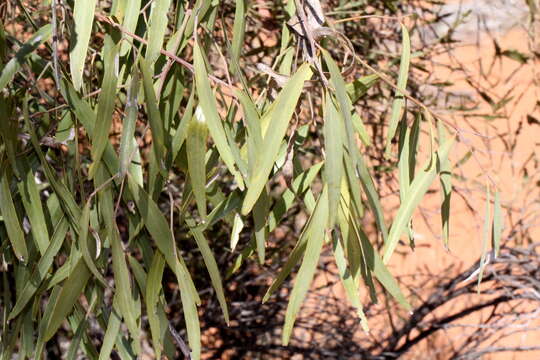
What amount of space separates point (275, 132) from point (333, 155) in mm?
80

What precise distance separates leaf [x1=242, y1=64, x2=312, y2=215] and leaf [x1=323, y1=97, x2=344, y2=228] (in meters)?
0.05

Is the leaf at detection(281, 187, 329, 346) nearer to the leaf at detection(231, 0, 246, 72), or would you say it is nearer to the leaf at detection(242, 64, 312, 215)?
the leaf at detection(242, 64, 312, 215)

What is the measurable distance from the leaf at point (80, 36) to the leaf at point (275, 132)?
267 millimetres

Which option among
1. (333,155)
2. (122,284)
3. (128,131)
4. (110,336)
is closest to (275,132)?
(333,155)

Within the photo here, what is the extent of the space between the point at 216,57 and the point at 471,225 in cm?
177

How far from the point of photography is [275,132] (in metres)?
1.21

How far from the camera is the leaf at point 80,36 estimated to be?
1.26m

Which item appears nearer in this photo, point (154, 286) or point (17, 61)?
point (17, 61)

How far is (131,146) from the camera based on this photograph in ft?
4.08

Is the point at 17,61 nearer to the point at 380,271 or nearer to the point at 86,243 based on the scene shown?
the point at 86,243

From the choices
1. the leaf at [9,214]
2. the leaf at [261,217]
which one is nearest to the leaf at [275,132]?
the leaf at [261,217]

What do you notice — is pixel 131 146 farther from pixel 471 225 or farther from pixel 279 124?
pixel 471 225

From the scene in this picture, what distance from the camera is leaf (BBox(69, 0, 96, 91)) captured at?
1.26m

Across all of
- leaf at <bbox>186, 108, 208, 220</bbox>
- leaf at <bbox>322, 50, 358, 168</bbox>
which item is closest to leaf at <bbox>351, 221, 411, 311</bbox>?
leaf at <bbox>322, 50, 358, 168</bbox>
